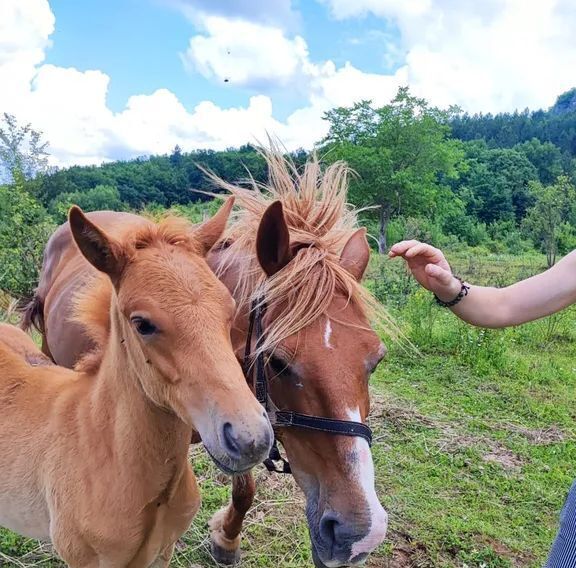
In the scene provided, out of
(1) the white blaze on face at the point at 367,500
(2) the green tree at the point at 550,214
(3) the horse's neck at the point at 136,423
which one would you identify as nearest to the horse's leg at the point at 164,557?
(3) the horse's neck at the point at 136,423

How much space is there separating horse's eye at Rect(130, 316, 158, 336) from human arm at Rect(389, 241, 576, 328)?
1.02 meters

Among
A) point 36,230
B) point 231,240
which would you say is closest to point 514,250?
point 36,230

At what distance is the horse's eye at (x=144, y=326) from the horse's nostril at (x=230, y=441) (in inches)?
14.5

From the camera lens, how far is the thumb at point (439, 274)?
6.43 ft

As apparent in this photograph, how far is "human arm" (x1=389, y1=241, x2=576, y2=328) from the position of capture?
1.79 metres

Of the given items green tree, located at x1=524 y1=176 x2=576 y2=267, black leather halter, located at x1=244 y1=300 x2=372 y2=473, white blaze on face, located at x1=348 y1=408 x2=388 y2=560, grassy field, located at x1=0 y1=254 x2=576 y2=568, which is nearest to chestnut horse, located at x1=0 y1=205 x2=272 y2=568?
black leather halter, located at x1=244 y1=300 x2=372 y2=473

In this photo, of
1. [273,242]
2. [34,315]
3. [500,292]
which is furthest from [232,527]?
[34,315]

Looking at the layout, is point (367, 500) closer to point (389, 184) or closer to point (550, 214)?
point (550, 214)

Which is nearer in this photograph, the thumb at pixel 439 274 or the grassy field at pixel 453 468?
the thumb at pixel 439 274

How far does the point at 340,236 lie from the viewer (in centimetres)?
215

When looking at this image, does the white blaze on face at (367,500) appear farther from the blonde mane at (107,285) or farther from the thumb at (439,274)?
the blonde mane at (107,285)

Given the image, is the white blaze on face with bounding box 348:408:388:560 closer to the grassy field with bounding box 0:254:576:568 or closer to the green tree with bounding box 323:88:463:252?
the grassy field with bounding box 0:254:576:568

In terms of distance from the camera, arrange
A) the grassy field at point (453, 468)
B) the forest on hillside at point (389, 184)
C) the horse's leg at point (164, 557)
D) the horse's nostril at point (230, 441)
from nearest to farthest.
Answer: the horse's nostril at point (230, 441)
the horse's leg at point (164, 557)
the grassy field at point (453, 468)
the forest on hillside at point (389, 184)

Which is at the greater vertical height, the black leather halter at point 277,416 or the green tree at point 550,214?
the green tree at point 550,214
